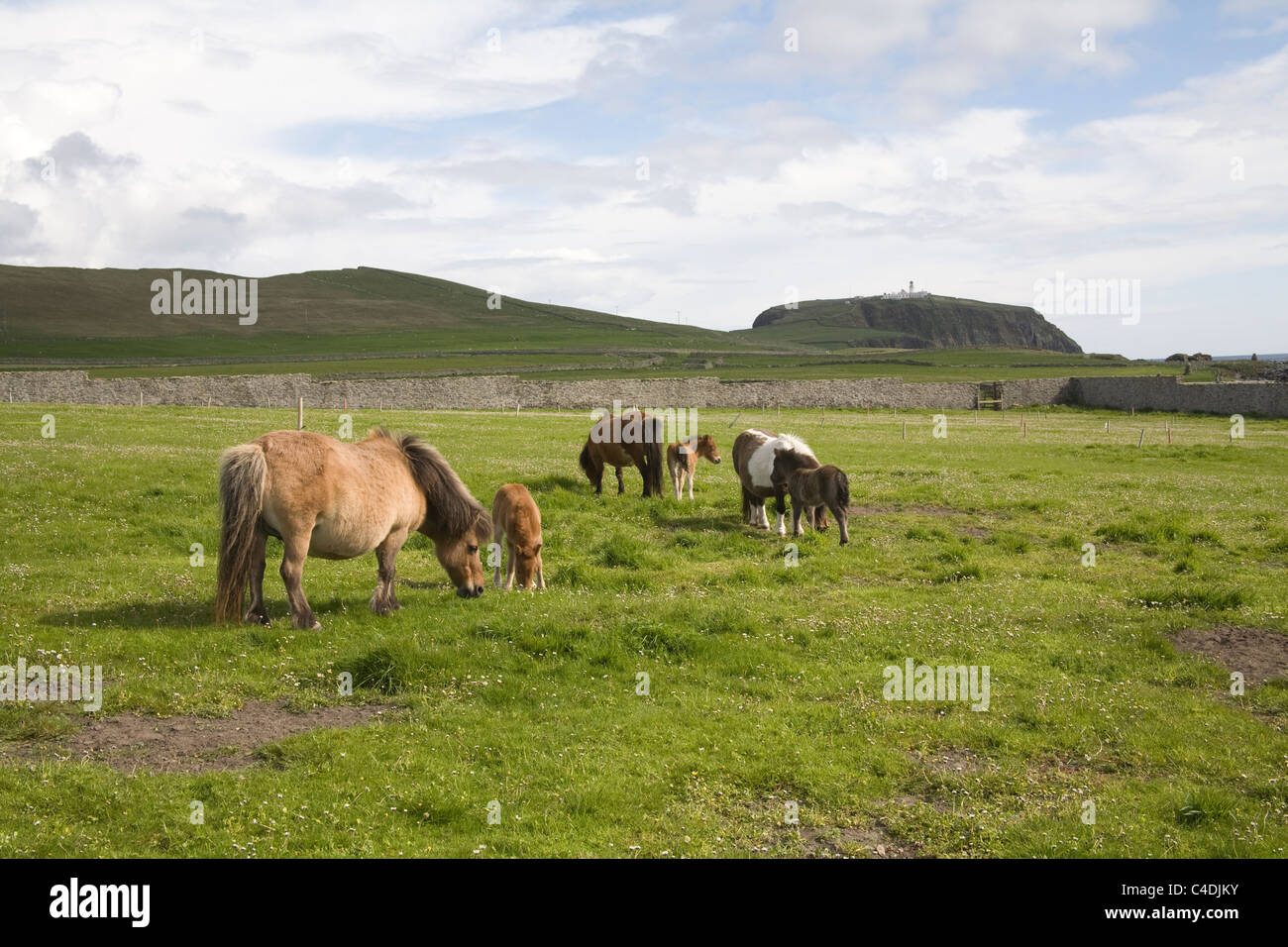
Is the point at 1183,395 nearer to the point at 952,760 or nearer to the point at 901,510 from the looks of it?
the point at 901,510

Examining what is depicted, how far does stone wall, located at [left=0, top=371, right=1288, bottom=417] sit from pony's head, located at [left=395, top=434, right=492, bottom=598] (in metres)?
48.0

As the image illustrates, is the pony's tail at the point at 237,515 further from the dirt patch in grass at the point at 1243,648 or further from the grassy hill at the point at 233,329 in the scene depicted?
the grassy hill at the point at 233,329

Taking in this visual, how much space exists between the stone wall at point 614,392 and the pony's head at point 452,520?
48.0m

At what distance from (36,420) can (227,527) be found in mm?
24090

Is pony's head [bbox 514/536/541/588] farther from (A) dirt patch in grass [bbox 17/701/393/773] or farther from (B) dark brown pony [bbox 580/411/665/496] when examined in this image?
(B) dark brown pony [bbox 580/411/665/496]

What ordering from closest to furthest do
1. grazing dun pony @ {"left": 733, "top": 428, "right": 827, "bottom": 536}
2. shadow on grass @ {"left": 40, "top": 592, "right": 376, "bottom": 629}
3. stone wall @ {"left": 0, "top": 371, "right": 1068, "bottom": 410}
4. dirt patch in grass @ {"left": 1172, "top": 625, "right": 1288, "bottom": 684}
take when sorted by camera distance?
dirt patch in grass @ {"left": 1172, "top": 625, "right": 1288, "bottom": 684} → shadow on grass @ {"left": 40, "top": 592, "right": 376, "bottom": 629} → grazing dun pony @ {"left": 733, "top": 428, "right": 827, "bottom": 536} → stone wall @ {"left": 0, "top": 371, "right": 1068, "bottom": 410}

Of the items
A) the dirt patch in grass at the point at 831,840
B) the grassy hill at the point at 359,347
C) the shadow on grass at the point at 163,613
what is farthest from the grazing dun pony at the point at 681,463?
the grassy hill at the point at 359,347

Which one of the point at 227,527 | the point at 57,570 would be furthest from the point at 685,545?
the point at 57,570

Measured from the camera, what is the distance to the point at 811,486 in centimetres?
1798

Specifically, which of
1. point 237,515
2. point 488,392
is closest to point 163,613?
point 237,515

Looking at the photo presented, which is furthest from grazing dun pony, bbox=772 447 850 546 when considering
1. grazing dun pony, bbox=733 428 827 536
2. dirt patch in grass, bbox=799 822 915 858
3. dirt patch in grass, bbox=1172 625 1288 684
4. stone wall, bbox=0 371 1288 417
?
stone wall, bbox=0 371 1288 417

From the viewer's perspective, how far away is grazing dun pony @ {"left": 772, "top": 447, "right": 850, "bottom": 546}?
17453 mm
